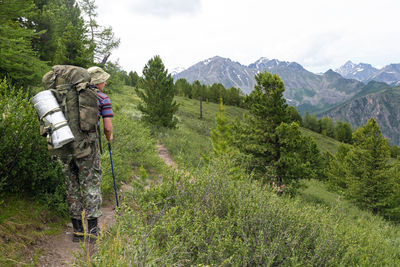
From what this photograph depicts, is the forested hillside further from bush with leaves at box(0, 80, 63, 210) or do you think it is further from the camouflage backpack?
the camouflage backpack

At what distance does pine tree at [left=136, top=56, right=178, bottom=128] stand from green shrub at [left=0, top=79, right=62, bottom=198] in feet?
44.2

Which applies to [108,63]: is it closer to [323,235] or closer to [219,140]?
[219,140]

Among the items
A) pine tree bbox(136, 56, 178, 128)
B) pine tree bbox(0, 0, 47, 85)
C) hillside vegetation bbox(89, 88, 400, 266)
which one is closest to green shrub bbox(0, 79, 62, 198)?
hillside vegetation bbox(89, 88, 400, 266)

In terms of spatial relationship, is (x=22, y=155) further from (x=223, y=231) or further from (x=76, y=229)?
(x=223, y=231)

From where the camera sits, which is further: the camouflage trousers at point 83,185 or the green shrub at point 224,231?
the camouflage trousers at point 83,185

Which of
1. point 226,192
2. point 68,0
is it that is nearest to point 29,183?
point 226,192

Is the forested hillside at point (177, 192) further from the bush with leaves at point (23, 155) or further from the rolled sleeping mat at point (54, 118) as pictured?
the rolled sleeping mat at point (54, 118)

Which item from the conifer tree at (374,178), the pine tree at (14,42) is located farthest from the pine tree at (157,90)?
the conifer tree at (374,178)

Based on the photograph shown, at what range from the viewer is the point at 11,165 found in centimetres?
321

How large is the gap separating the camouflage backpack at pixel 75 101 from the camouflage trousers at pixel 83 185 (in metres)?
0.20

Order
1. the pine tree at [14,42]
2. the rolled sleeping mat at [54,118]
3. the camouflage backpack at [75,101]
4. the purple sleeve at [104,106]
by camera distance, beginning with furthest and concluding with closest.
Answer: the pine tree at [14,42] < the purple sleeve at [104,106] < the camouflage backpack at [75,101] < the rolled sleeping mat at [54,118]

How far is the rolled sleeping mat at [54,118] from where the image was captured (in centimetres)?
275

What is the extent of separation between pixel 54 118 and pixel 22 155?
104 cm

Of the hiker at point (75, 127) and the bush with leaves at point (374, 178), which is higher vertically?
the hiker at point (75, 127)
